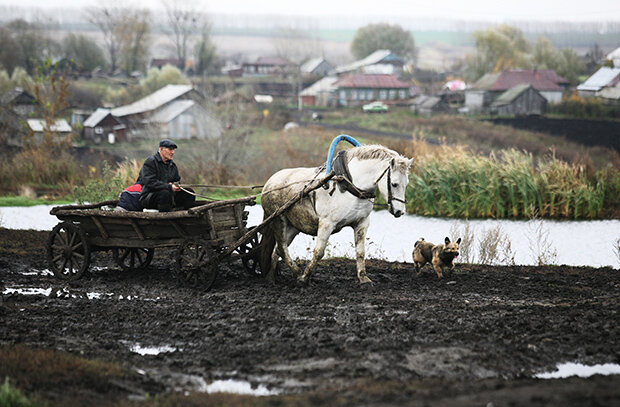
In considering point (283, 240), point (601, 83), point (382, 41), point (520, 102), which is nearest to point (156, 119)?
point (520, 102)

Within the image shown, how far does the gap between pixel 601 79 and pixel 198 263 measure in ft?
114

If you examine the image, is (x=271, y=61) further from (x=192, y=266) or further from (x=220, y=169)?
(x=192, y=266)

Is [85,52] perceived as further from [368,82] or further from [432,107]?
[432,107]

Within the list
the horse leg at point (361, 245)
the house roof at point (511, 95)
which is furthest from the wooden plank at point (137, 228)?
the house roof at point (511, 95)

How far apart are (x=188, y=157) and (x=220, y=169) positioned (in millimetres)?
10675

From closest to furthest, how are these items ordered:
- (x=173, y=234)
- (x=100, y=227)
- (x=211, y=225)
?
(x=211, y=225)
(x=173, y=234)
(x=100, y=227)

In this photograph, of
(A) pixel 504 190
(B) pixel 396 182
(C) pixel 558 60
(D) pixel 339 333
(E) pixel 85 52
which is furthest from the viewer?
(E) pixel 85 52

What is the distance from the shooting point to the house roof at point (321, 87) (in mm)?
65062

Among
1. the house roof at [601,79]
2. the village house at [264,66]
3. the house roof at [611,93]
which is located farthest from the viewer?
the village house at [264,66]

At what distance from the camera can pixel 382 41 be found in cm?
8631

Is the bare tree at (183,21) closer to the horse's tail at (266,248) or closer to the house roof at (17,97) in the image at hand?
the house roof at (17,97)

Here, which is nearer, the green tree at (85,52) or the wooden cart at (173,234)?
the wooden cart at (173,234)

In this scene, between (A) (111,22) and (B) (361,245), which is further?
(A) (111,22)

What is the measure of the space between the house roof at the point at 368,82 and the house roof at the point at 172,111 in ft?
56.1
